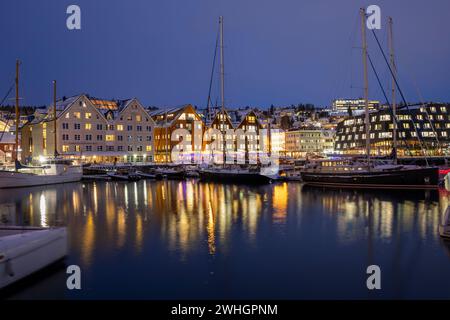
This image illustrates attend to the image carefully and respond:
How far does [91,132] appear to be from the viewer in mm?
83938

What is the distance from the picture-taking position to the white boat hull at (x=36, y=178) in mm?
49347

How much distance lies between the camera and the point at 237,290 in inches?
531

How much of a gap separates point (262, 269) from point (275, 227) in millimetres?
8665

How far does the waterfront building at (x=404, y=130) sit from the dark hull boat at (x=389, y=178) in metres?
75.1

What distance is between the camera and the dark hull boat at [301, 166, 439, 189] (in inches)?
1740

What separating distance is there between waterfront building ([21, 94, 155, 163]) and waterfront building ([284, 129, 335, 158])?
72.2m

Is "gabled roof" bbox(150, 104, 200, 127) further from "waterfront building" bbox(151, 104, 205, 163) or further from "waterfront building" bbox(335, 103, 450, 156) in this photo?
"waterfront building" bbox(335, 103, 450, 156)

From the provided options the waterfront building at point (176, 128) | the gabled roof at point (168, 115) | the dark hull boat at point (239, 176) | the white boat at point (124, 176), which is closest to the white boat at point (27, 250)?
the dark hull boat at point (239, 176)

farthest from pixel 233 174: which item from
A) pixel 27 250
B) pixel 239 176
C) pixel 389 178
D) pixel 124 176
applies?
pixel 27 250

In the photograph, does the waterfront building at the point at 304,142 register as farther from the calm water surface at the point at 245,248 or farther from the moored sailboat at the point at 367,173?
the calm water surface at the point at 245,248
